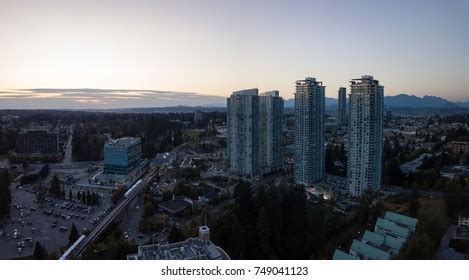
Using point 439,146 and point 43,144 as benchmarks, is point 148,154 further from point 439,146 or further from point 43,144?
point 439,146

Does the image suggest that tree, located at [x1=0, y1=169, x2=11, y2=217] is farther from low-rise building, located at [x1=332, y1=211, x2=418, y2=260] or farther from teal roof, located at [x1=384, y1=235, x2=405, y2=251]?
teal roof, located at [x1=384, y1=235, x2=405, y2=251]

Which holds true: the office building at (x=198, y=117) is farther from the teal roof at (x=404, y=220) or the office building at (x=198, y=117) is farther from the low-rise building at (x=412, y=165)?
the teal roof at (x=404, y=220)

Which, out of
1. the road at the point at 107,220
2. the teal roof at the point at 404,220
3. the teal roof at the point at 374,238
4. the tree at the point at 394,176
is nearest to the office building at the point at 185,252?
the road at the point at 107,220

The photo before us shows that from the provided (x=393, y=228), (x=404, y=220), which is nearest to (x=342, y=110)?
(x=404, y=220)

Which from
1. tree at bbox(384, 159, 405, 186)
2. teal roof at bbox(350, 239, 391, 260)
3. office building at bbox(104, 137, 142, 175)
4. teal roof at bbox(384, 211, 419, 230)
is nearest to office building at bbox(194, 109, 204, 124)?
office building at bbox(104, 137, 142, 175)
